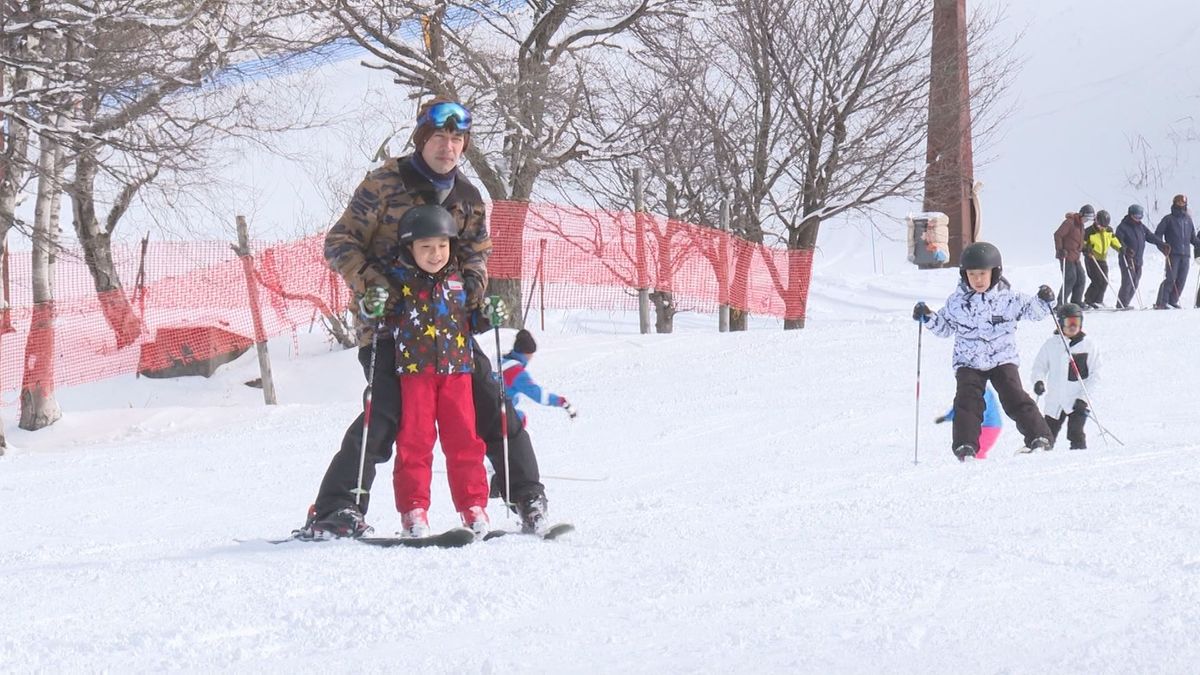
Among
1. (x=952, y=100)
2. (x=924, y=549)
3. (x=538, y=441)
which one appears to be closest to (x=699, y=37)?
(x=952, y=100)

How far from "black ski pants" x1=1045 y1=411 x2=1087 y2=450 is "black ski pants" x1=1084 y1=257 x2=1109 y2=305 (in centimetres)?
898

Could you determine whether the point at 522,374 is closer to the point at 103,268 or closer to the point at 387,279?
the point at 387,279

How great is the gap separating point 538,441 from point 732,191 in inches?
564

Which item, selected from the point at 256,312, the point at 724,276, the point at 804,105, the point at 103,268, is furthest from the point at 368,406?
the point at 804,105

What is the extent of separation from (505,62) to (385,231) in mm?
14224

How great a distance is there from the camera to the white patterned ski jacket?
24.4 ft

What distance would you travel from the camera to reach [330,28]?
57.0 feet

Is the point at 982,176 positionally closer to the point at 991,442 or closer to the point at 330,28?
the point at 330,28

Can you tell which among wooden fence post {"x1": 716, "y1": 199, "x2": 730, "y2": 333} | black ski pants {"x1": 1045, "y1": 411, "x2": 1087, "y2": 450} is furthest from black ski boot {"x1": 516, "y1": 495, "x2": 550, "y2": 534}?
wooden fence post {"x1": 716, "y1": 199, "x2": 730, "y2": 333}

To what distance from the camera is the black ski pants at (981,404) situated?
7.54 m

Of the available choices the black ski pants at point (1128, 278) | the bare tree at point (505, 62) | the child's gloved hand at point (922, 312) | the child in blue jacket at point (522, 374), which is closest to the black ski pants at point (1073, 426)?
the child's gloved hand at point (922, 312)

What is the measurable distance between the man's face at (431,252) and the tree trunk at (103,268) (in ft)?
34.6

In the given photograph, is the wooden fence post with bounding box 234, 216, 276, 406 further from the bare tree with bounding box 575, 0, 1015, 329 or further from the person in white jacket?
the bare tree with bounding box 575, 0, 1015, 329

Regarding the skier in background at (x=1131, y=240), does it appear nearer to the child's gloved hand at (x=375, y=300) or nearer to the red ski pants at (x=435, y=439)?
the red ski pants at (x=435, y=439)
